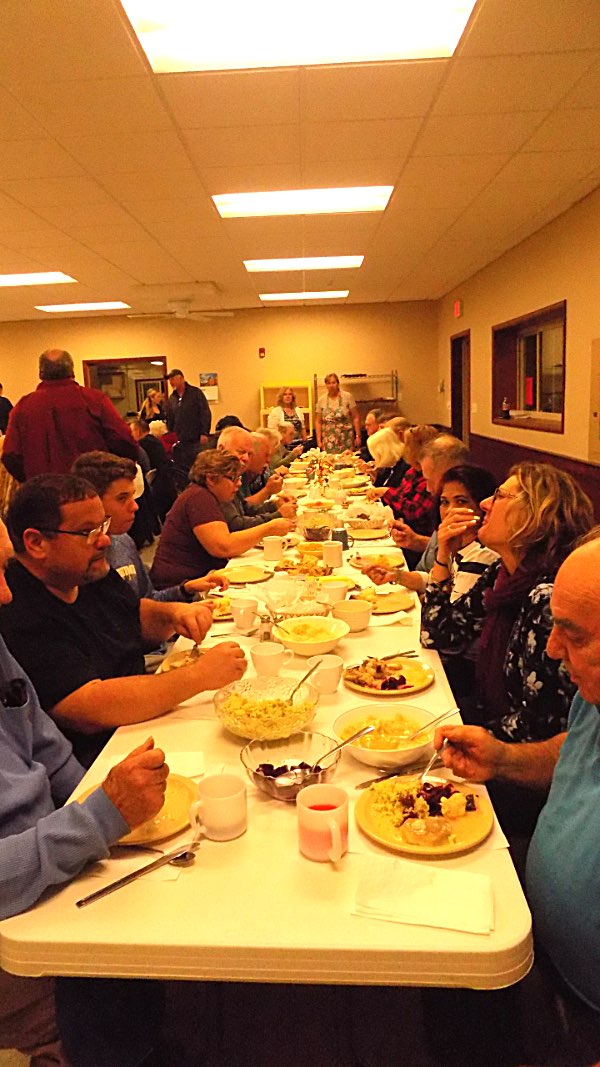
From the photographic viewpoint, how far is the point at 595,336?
5145 mm

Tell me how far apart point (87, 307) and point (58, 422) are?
663cm

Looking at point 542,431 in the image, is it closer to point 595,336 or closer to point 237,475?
point 595,336

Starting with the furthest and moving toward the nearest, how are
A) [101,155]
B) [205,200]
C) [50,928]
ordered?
[205,200]
[101,155]
[50,928]

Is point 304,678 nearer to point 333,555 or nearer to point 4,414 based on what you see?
point 333,555

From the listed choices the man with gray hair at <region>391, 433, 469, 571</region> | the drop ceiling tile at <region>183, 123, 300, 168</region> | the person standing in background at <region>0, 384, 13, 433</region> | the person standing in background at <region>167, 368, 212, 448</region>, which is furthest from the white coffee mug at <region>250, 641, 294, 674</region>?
the person standing in background at <region>0, 384, 13, 433</region>

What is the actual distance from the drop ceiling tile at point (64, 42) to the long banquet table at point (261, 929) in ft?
9.25

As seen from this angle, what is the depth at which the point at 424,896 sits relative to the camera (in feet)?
3.51

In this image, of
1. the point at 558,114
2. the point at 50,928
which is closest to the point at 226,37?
the point at 558,114

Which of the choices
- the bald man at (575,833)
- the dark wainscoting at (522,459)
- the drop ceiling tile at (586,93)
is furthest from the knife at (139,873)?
the drop ceiling tile at (586,93)

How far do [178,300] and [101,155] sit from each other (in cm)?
534

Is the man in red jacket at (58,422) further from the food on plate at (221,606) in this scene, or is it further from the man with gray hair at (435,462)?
the food on plate at (221,606)

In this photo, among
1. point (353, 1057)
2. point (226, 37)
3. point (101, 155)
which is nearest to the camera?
point (353, 1057)

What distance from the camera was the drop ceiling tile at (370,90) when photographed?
3.16 metres

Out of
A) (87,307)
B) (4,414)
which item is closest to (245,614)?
(4,414)
